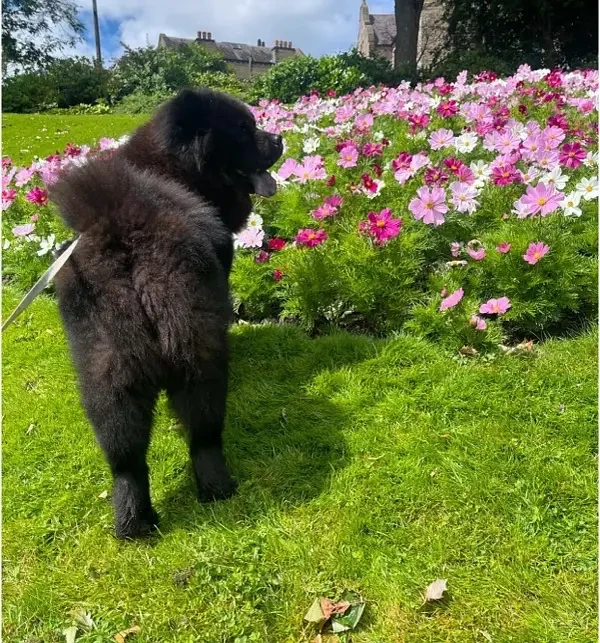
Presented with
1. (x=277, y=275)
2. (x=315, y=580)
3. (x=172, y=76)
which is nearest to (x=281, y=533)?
(x=315, y=580)

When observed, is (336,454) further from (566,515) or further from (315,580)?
(566,515)

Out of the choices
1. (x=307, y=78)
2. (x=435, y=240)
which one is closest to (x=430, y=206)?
(x=435, y=240)

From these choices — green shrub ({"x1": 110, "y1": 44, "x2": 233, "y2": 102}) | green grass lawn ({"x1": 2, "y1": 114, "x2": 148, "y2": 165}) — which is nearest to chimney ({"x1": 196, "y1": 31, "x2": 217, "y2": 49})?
green shrub ({"x1": 110, "y1": 44, "x2": 233, "y2": 102})

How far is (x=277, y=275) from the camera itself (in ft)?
14.1

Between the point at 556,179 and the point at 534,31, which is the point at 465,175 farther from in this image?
the point at 534,31

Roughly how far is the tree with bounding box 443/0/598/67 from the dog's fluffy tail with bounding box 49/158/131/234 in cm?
1669

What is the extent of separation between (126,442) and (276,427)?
46.7 inches

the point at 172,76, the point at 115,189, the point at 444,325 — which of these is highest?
the point at 172,76

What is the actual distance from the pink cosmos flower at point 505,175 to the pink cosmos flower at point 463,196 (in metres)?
0.23

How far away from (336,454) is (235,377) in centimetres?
105

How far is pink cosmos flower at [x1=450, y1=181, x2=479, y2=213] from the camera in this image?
14.0 feet

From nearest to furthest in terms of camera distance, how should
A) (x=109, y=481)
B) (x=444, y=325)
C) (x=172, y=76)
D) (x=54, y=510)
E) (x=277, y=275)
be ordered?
(x=54, y=510) → (x=109, y=481) → (x=444, y=325) → (x=277, y=275) → (x=172, y=76)

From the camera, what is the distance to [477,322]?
367 cm

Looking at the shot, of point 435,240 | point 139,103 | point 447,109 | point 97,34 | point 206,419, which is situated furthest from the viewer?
point 97,34
